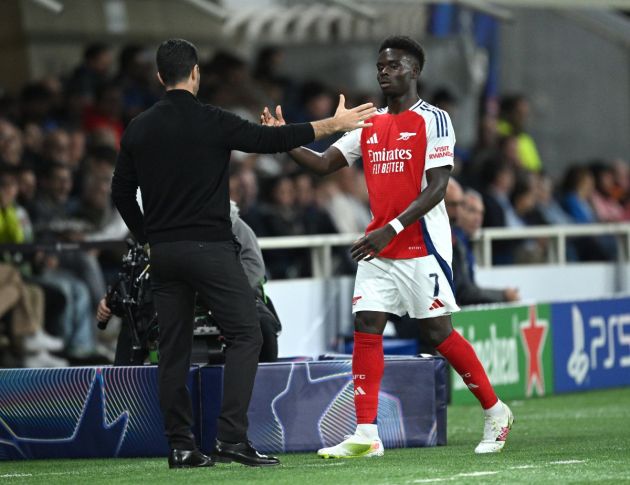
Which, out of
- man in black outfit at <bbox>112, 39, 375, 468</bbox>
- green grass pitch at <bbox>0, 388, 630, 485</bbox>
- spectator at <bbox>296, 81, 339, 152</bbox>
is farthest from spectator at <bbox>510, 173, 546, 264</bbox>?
man in black outfit at <bbox>112, 39, 375, 468</bbox>

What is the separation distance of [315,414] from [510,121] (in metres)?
11.7

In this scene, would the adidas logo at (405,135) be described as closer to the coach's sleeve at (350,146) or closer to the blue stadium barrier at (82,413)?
the coach's sleeve at (350,146)

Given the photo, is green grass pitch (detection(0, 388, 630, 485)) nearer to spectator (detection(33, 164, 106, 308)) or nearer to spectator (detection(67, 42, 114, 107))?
spectator (detection(33, 164, 106, 308))

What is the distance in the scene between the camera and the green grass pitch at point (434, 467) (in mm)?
7363

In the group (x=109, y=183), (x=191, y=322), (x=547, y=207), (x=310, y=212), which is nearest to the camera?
(x=191, y=322)

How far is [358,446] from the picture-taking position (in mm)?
8523

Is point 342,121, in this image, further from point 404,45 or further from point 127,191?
point 127,191

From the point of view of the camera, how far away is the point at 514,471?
761 centimetres

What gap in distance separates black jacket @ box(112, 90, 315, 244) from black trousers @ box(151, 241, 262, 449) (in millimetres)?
111

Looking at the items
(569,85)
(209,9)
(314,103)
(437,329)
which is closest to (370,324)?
(437,329)

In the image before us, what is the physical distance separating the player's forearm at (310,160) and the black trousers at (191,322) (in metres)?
0.82

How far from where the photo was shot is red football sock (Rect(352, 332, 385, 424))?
853 centimetres

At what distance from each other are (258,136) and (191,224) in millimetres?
549

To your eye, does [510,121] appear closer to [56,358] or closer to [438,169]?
[56,358]
